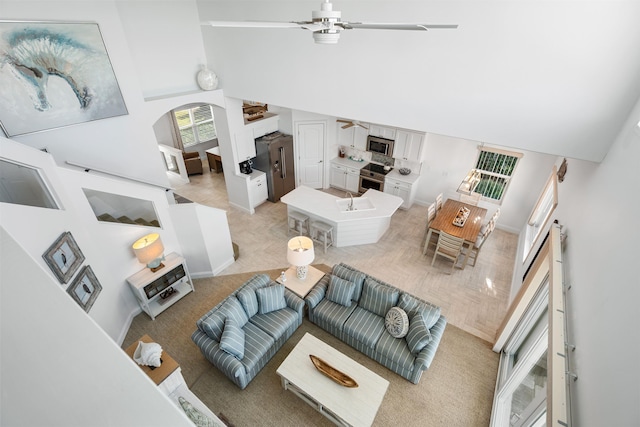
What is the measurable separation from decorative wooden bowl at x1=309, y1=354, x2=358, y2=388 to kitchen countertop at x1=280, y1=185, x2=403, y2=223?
285 cm

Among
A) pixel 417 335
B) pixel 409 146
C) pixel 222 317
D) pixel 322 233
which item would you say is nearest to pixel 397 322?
pixel 417 335

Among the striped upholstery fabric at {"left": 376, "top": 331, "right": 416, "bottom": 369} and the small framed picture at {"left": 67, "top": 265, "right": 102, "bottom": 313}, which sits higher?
the small framed picture at {"left": 67, "top": 265, "right": 102, "bottom": 313}

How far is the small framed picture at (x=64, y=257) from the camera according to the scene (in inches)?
123

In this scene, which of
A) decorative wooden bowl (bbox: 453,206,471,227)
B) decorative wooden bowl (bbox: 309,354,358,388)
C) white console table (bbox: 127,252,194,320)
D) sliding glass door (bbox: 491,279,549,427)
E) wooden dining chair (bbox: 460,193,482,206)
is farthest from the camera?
wooden dining chair (bbox: 460,193,482,206)

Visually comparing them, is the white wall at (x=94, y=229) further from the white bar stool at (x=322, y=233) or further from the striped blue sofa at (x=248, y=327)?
the white bar stool at (x=322, y=233)

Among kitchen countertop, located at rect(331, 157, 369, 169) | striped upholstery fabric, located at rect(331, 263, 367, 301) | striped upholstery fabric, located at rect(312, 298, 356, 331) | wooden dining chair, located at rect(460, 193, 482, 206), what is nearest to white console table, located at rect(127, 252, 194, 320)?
striped upholstery fabric, located at rect(312, 298, 356, 331)

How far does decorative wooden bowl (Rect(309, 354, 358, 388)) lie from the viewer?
3313 millimetres

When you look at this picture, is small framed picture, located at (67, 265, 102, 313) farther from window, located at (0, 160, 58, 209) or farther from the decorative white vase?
the decorative white vase

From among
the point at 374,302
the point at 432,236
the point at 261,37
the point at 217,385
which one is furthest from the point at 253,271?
the point at 261,37

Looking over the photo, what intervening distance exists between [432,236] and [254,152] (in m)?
4.69

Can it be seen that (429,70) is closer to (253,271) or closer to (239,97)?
(239,97)

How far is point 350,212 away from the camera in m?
6.02

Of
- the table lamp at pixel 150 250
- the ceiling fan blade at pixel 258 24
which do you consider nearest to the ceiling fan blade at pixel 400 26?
the ceiling fan blade at pixel 258 24

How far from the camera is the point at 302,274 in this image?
4.76m
